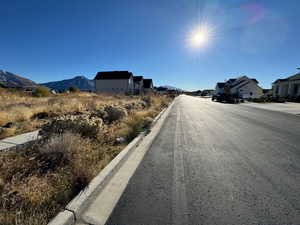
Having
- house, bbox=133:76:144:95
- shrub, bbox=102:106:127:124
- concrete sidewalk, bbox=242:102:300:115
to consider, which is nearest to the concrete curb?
shrub, bbox=102:106:127:124

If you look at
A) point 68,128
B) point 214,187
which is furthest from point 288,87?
point 68,128

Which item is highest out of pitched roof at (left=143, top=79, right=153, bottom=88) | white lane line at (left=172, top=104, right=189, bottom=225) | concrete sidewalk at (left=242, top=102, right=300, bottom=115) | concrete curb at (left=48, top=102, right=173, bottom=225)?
pitched roof at (left=143, top=79, right=153, bottom=88)

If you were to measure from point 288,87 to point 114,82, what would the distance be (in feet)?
162

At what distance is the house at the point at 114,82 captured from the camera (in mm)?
49125

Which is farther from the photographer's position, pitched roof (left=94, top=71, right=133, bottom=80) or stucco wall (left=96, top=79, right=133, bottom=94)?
pitched roof (left=94, top=71, right=133, bottom=80)

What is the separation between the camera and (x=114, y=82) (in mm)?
49719

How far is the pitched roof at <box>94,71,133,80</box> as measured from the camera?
49.5 m

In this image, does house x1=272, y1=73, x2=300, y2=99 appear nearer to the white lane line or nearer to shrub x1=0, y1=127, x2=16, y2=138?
the white lane line

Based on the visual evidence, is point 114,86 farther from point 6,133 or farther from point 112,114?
point 6,133

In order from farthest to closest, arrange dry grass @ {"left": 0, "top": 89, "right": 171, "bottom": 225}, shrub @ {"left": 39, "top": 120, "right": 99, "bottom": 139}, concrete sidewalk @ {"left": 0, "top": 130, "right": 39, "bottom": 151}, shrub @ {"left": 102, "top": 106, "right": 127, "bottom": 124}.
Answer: shrub @ {"left": 102, "top": 106, "right": 127, "bottom": 124}
shrub @ {"left": 39, "top": 120, "right": 99, "bottom": 139}
concrete sidewalk @ {"left": 0, "top": 130, "right": 39, "bottom": 151}
dry grass @ {"left": 0, "top": 89, "right": 171, "bottom": 225}

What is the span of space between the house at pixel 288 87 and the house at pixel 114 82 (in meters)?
41.7

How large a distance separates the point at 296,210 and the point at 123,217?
2.50 meters

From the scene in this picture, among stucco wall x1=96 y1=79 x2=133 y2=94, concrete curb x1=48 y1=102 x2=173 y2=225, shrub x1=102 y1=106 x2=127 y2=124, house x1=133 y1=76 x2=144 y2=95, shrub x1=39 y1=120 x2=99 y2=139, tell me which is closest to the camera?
concrete curb x1=48 y1=102 x2=173 y2=225

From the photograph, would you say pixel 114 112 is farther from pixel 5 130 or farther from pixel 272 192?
pixel 272 192
